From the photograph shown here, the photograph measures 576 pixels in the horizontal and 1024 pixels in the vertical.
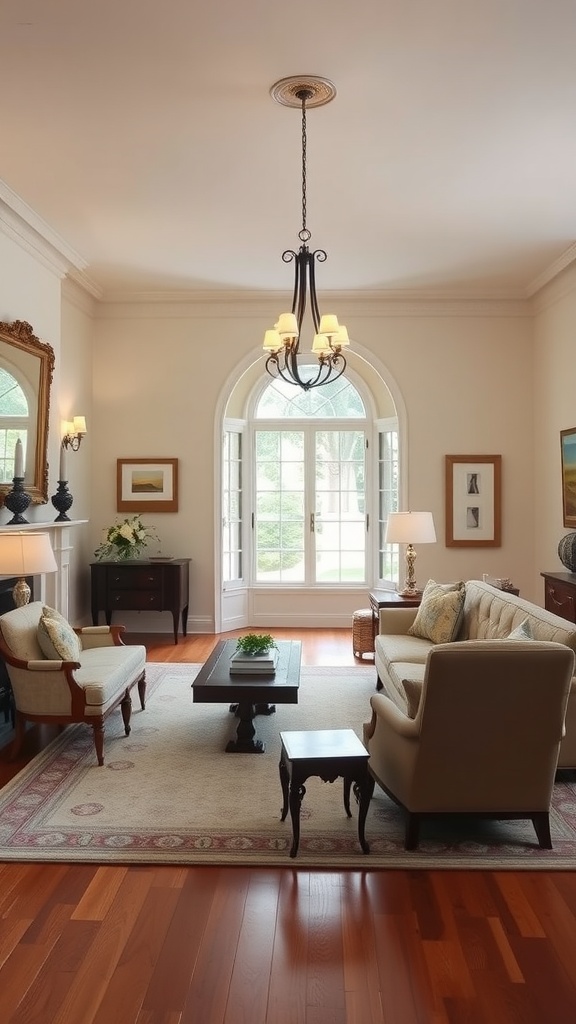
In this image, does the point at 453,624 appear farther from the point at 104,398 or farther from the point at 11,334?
the point at 104,398

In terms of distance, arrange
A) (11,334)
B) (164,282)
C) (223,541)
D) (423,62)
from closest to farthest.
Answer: (423,62)
(11,334)
(164,282)
(223,541)

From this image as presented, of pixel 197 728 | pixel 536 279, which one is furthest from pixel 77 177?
pixel 536 279

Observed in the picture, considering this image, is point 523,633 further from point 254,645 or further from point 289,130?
point 289,130

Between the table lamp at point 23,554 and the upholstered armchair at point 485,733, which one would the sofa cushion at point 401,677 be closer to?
the upholstered armchair at point 485,733

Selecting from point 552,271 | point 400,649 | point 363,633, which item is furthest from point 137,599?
point 552,271

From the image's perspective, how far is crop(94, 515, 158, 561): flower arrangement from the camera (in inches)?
300

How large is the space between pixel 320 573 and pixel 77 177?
4.87m

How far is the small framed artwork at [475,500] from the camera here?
8.01 metres

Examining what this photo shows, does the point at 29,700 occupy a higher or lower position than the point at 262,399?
lower

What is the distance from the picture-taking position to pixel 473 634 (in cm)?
505

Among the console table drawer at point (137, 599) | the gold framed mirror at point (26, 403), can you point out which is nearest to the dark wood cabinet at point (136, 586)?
the console table drawer at point (137, 599)

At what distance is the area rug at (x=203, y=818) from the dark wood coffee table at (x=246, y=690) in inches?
4.3

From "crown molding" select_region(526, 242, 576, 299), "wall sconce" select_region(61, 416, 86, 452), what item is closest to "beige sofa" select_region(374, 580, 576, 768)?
"crown molding" select_region(526, 242, 576, 299)

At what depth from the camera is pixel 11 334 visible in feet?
18.2
